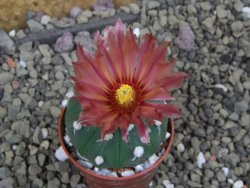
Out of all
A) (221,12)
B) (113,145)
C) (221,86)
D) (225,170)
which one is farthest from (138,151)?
(221,12)

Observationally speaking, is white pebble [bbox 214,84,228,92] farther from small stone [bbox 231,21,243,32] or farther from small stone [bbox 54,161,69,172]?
small stone [bbox 54,161,69,172]

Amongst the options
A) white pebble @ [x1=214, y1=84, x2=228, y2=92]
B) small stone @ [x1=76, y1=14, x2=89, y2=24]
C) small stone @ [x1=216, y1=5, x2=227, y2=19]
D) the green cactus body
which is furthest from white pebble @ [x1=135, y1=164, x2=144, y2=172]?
small stone @ [x1=216, y1=5, x2=227, y2=19]

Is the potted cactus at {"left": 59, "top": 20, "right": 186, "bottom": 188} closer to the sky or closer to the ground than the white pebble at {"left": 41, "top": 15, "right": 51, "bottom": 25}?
closer to the sky

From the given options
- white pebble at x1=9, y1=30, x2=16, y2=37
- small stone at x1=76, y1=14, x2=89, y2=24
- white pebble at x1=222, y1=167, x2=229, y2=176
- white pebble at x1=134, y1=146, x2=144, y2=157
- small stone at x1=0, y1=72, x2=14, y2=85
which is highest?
white pebble at x1=134, y1=146, x2=144, y2=157

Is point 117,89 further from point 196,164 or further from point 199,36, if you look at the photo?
point 199,36

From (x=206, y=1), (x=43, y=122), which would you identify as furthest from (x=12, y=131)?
(x=206, y=1)

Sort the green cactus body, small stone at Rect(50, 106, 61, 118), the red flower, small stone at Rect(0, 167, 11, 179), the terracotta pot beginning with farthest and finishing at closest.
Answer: small stone at Rect(50, 106, 61, 118), small stone at Rect(0, 167, 11, 179), the terracotta pot, the green cactus body, the red flower

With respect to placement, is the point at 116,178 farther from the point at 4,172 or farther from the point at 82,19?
the point at 82,19
